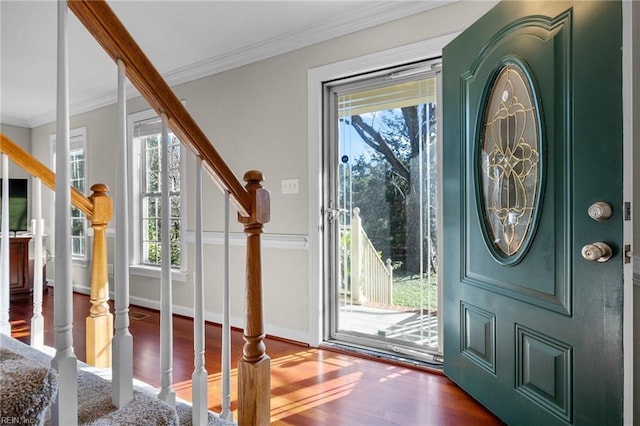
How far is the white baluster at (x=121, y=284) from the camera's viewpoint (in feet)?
2.62

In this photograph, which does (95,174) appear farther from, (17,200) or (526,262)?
(526,262)

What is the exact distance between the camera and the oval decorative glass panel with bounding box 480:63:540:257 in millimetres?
1558

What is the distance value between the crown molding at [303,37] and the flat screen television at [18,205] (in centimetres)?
226

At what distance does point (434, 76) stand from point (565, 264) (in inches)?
59.2

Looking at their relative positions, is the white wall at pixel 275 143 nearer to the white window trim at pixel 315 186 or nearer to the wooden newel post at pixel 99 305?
the white window trim at pixel 315 186

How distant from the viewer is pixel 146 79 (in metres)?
0.86

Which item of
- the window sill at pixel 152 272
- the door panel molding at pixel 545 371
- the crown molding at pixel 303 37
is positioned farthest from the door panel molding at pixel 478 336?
the window sill at pixel 152 272

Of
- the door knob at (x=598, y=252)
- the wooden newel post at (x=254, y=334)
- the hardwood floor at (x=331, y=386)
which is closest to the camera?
the door knob at (x=598, y=252)

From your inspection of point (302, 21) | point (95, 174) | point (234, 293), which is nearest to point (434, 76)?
point (302, 21)

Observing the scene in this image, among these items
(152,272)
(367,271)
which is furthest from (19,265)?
(367,271)

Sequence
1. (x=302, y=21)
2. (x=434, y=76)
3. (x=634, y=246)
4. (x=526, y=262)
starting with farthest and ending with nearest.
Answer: (x=302, y=21) < (x=434, y=76) < (x=526, y=262) < (x=634, y=246)

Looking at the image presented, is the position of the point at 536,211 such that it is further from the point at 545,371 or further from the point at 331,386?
the point at 331,386

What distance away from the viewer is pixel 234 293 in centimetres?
310

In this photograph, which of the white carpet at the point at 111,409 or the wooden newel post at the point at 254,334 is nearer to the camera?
the white carpet at the point at 111,409
